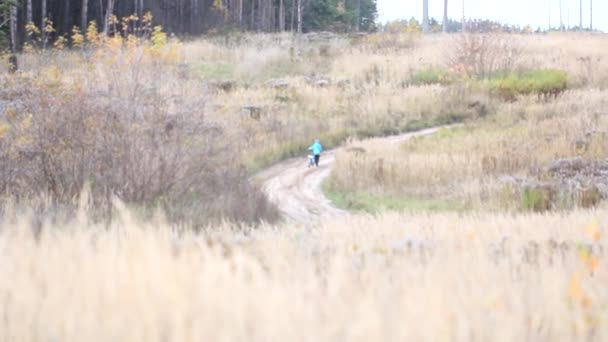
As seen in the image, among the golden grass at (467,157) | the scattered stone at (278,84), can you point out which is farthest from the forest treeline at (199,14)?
the golden grass at (467,157)

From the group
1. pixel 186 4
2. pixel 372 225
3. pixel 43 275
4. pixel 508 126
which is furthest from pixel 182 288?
pixel 186 4

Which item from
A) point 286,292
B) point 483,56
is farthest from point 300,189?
point 483,56

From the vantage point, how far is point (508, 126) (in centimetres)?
2556

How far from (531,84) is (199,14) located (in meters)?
42.0

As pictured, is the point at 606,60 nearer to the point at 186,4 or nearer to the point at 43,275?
the point at 43,275

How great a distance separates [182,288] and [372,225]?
520 centimetres

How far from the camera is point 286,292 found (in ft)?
14.8

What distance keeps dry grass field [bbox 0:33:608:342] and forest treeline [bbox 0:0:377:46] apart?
1465 cm

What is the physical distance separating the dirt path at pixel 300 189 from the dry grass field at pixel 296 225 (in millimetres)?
505

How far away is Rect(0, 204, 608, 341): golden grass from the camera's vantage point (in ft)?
13.1

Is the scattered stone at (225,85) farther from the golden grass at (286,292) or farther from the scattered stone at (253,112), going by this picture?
the golden grass at (286,292)

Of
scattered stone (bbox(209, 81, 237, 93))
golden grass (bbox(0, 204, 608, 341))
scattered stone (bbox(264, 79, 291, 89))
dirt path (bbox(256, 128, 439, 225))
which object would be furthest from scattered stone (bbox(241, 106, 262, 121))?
golden grass (bbox(0, 204, 608, 341))

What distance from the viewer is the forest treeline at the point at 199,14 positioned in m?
53.5

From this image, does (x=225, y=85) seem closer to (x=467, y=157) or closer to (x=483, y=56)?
(x=483, y=56)
